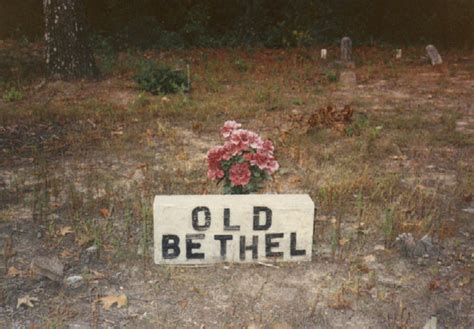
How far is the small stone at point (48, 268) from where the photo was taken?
4289 mm

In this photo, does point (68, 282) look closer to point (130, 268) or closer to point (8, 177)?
point (130, 268)

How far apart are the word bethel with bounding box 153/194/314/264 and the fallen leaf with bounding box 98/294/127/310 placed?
1.73 feet

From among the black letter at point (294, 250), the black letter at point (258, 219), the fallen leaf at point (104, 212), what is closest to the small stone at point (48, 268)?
the fallen leaf at point (104, 212)

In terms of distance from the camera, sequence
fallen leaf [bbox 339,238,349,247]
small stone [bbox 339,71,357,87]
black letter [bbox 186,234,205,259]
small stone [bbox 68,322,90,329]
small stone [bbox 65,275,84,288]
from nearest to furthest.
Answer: small stone [bbox 68,322,90,329] < small stone [bbox 65,275,84,288] < black letter [bbox 186,234,205,259] < fallen leaf [bbox 339,238,349,247] < small stone [bbox 339,71,357,87]

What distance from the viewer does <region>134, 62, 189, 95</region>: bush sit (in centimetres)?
982

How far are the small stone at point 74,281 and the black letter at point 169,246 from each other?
63 cm

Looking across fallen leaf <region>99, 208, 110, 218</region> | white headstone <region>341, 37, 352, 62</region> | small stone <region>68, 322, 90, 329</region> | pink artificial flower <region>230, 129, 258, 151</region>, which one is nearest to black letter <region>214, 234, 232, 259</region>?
pink artificial flower <region>230, 129, 258, 151</region>

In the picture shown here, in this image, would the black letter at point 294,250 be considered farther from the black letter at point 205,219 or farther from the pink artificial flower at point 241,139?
the pink artificial flower at point 241,139

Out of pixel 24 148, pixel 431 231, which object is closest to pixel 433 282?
pixel 431 231

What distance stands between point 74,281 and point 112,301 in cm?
43

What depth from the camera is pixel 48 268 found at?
429 cm

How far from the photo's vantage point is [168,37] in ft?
49.9

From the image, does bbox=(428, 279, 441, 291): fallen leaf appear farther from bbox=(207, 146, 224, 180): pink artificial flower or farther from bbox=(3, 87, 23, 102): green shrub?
bbox=(3, 87, 23, 102): green shrub

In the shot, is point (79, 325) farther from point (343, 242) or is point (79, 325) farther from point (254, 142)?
point (343, 242)
